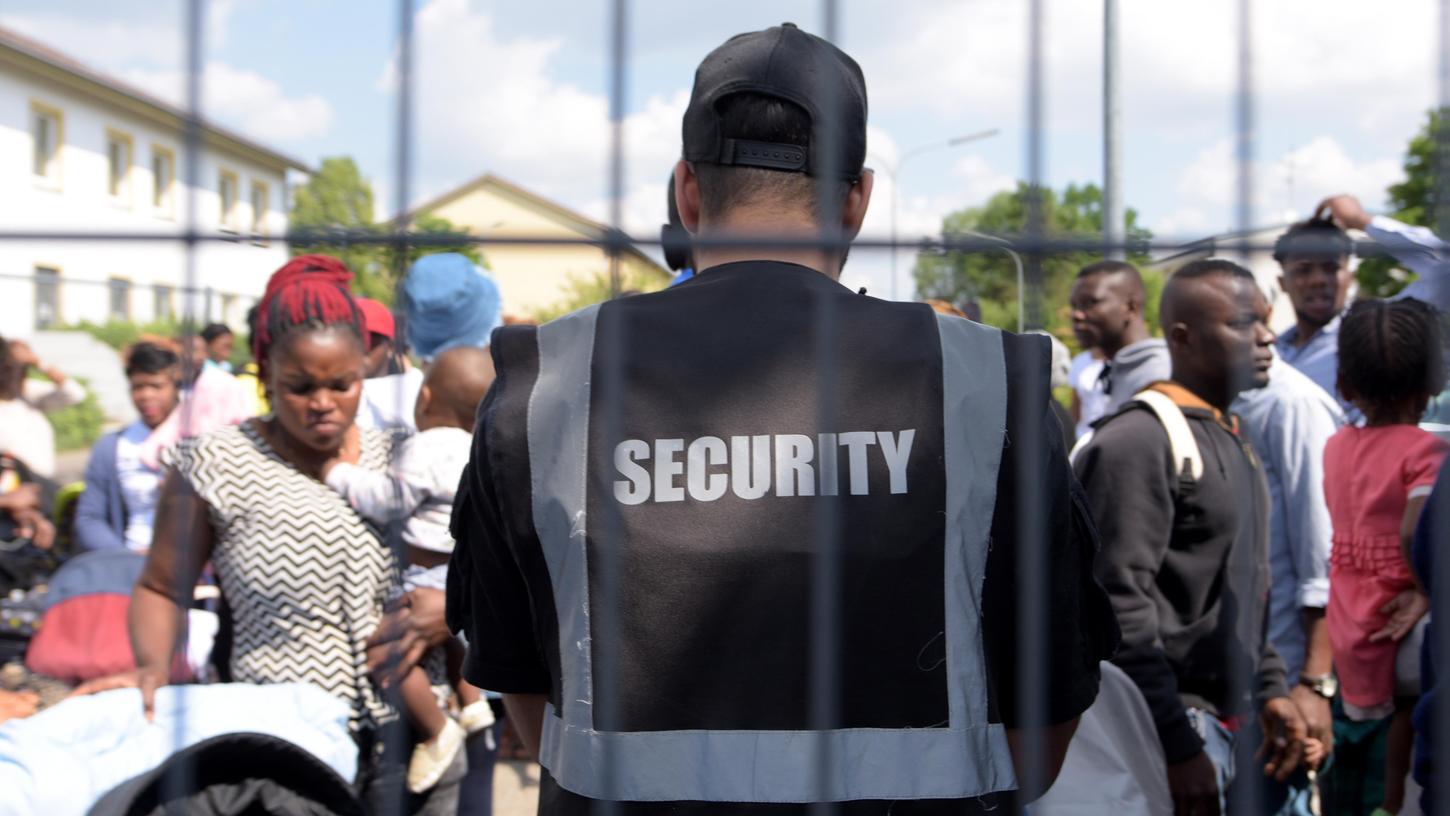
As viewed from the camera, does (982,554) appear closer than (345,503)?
Yes

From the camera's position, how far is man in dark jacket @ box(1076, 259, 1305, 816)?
7.88ft

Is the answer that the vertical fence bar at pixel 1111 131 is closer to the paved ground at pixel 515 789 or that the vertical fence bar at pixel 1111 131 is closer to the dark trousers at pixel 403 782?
the dark trousers at pixel 403 782

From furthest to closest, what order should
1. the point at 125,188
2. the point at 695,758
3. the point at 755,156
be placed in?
the point at 125,188, the point at 755,156, the point at 695,758

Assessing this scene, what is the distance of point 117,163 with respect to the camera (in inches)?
84.7

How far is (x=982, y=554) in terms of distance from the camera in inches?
52.4

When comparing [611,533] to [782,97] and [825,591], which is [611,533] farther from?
[782,97]

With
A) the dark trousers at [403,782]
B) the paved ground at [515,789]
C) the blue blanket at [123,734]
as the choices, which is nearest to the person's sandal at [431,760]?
the dark trousers at [403,782]

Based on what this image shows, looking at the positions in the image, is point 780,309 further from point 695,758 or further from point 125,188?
point 125,188

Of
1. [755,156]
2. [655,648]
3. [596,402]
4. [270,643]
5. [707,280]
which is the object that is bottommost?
[270,643]

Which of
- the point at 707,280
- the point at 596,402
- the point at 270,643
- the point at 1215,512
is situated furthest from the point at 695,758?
the point at 1215,512

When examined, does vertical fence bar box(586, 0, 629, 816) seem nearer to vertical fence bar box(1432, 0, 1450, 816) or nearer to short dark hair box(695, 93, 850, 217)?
short dark hair box(695, 93, 850, 217)

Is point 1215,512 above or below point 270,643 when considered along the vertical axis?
above

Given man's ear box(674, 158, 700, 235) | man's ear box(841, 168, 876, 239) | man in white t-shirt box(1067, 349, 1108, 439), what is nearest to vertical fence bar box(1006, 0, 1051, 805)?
man's ear box(841, 168, 876, 239)

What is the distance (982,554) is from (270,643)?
1632mm
